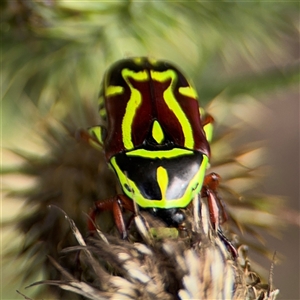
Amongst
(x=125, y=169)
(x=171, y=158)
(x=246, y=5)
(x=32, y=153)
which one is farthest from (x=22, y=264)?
(x=246, y=5)

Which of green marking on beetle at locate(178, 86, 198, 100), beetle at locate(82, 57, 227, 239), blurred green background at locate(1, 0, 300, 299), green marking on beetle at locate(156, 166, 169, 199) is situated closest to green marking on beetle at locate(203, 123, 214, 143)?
beetle at locate(82, 57, 227, 239)

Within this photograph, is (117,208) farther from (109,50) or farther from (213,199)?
(109,50)

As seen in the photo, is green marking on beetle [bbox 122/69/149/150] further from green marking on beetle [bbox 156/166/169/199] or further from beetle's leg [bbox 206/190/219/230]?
beetle's leg [bbox 206/190/219/230]

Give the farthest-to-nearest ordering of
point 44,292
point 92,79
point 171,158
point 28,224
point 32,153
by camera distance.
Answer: point 92,79
point 32,153
point 28,224
point 44,292
point 171,158

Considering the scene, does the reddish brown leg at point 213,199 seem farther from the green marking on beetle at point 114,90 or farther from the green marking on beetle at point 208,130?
the green marking on beetle at point 114,90

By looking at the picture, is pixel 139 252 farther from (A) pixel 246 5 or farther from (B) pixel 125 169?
(A) pixel 246 5

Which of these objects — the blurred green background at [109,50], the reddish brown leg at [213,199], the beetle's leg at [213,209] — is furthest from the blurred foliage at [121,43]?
the beetle's leg at [213,209]

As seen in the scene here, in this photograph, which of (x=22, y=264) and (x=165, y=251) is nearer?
(x=165, y=251)
